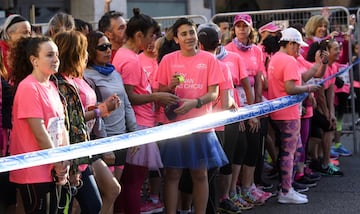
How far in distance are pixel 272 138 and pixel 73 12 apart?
27.7ft

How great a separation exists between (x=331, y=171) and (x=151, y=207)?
2.86 meters

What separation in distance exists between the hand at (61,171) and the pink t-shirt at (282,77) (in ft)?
10.8

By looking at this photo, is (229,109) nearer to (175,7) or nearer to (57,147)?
(57,147)

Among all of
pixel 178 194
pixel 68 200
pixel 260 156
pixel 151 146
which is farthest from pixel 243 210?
pixel 68 200

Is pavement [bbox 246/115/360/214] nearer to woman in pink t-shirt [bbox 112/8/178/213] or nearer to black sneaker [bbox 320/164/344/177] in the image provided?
black sneaker [bbox 320/164/344/177]

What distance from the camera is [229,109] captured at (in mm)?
6133

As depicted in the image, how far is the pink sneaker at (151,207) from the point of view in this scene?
713 cm

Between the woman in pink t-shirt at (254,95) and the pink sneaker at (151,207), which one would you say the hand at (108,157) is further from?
the woman in pink t-shirt at (254,95)

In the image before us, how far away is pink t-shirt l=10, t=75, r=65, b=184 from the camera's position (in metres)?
4.43

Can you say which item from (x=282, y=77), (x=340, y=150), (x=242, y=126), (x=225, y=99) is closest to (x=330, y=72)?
(x=340, y=150)

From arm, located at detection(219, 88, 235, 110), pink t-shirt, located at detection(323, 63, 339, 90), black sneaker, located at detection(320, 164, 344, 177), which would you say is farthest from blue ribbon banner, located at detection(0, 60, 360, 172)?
black sneaker, located at detection(320, 164, 344, 177)

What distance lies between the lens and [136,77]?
19.1ft

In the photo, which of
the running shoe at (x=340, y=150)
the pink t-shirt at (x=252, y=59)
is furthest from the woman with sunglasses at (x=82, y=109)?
the running shoe at (x=340, y=150)

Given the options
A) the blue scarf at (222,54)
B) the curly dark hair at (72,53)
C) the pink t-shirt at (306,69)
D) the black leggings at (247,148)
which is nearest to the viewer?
the curly dark hair at (72,53)
